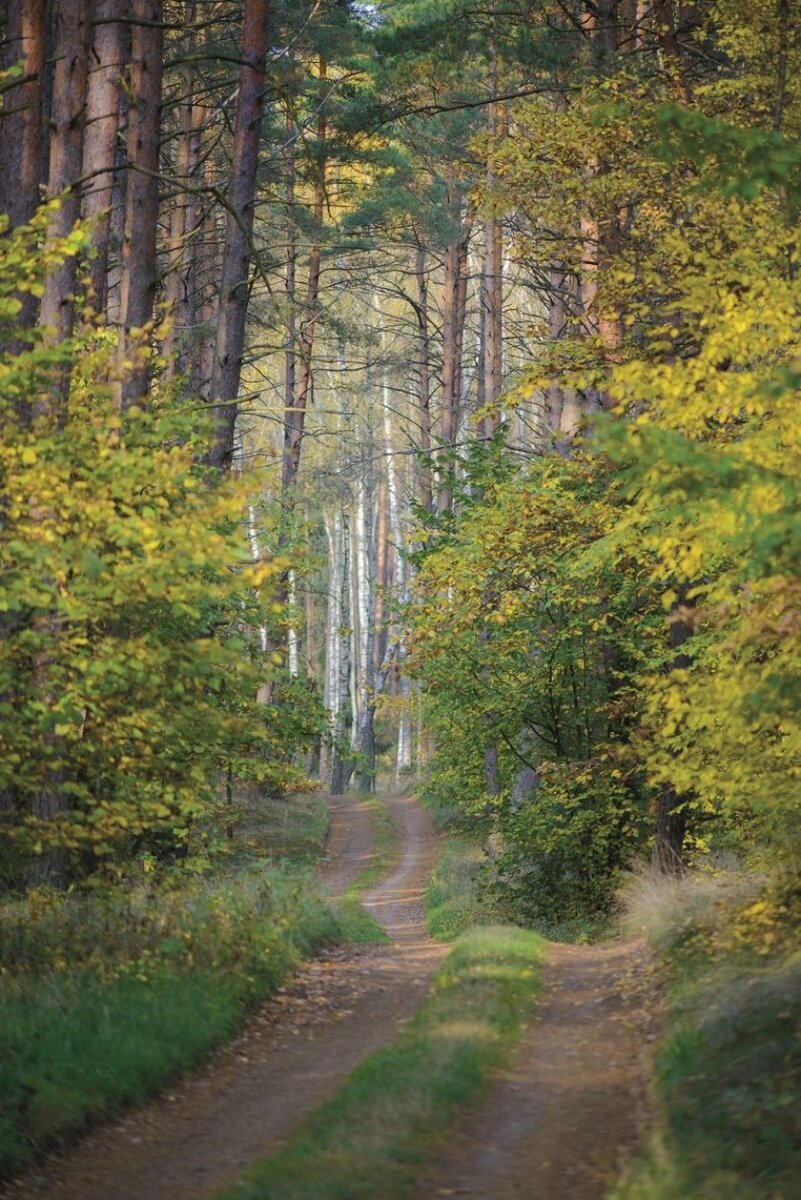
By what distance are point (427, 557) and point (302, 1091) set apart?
329 inches

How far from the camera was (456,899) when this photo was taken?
64.0ft

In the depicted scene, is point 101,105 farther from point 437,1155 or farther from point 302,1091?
point 437,1155

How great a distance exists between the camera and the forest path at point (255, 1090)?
6.76 metres

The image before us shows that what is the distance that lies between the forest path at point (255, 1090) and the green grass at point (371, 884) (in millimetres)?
524

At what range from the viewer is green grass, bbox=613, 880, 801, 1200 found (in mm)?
5746

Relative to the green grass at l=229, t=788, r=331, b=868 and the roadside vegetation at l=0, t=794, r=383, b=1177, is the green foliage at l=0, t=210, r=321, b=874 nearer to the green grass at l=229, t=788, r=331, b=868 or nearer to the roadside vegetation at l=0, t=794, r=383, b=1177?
the roadside vegetation at l=0, t=794, r=383, b=1177

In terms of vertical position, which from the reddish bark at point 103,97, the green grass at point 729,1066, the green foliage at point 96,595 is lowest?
the green grass at point 729,1066

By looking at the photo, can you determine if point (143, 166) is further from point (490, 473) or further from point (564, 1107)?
point (564, 1107)

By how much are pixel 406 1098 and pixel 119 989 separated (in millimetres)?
2687

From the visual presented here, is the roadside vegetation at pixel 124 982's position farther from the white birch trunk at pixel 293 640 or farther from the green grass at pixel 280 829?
the white birch trunk at pixel 293 640

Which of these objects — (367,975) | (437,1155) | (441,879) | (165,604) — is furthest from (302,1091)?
(441,879)

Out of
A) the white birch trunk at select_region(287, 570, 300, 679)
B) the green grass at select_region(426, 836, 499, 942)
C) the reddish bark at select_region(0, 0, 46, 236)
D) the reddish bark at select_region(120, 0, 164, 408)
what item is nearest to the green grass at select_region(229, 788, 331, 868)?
the green grass at select_region(426, 836, 499, 942)

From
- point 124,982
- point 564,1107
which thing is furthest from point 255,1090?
point 564,1107

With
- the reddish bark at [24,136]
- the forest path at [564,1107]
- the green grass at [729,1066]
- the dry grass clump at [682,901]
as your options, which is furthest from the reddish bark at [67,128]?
the green grass at [729,1066]
